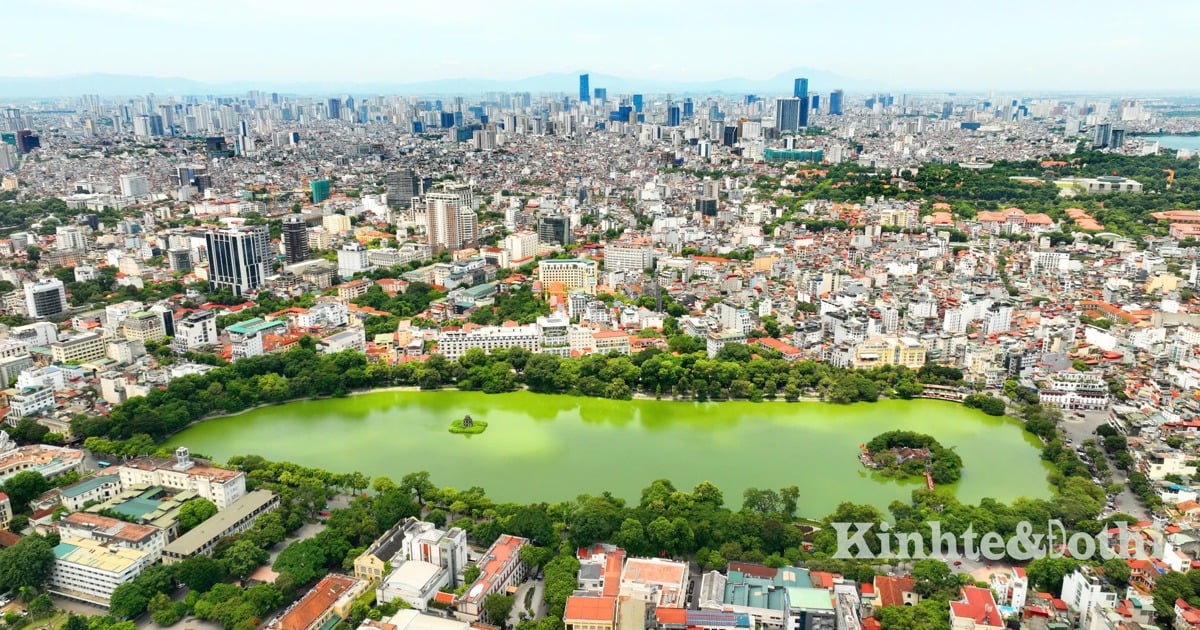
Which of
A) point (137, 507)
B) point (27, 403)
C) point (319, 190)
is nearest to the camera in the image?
point (137, 507)

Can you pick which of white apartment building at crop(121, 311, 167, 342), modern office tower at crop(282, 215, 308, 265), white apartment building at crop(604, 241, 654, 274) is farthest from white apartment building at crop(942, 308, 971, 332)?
modern office tower at crop(282, 215, 308, 265)

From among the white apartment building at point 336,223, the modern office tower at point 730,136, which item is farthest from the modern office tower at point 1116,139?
the white apartment building at point 336,223

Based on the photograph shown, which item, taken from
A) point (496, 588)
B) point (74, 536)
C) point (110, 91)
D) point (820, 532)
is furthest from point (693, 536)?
point (110, 91)

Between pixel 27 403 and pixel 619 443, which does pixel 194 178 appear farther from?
pixel 619 443

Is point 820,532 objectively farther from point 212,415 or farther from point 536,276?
point 536,276

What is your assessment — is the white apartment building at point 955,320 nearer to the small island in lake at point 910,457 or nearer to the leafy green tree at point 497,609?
the small island in lake at point 910,457

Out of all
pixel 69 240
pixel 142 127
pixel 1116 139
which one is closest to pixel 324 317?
pixel 69 240
